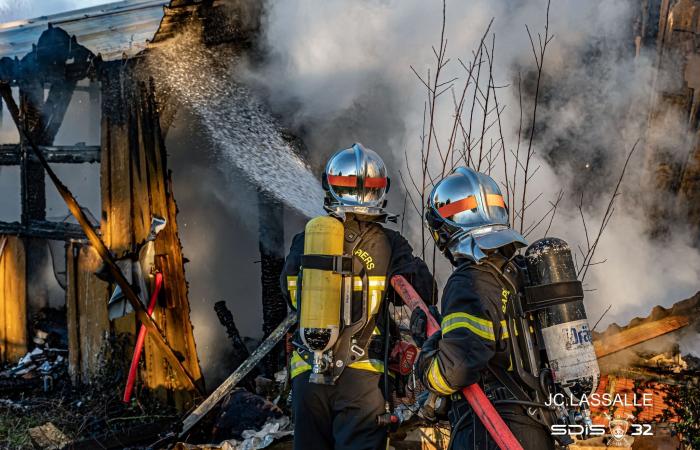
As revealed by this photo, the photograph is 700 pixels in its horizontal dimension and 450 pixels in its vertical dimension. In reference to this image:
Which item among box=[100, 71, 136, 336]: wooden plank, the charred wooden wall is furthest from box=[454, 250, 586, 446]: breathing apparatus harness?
box=[100, 71, 136, 336]: wooden plank

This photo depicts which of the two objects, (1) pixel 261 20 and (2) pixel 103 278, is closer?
(2) pixel 103 278

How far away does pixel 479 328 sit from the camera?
258 centimetres

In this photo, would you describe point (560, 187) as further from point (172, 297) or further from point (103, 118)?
point (103, 118)

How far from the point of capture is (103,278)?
6.66 meters

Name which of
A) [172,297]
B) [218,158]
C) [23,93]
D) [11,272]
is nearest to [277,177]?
[218,158]

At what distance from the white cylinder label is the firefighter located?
143mm

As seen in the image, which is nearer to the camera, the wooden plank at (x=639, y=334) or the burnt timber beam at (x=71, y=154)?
Result: the wooden plank at (x=639, y=334)

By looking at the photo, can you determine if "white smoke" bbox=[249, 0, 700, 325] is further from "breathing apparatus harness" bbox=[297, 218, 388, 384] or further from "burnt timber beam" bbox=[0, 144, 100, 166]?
"breathing apparatus harness" bbox=[297, 218, 388, 384]

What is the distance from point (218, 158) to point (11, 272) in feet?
10.6

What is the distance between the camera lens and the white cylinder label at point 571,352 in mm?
2598

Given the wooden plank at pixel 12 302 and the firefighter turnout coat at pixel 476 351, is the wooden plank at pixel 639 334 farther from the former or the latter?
the wooden plank at pixel 12 302

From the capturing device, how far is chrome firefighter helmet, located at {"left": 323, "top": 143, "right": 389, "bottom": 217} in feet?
12.4

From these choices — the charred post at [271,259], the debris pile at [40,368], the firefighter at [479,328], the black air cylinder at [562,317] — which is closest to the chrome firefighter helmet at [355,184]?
the firefighter at [479,328]

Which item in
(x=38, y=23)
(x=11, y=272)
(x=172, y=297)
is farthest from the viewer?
(x=38, y=23)
